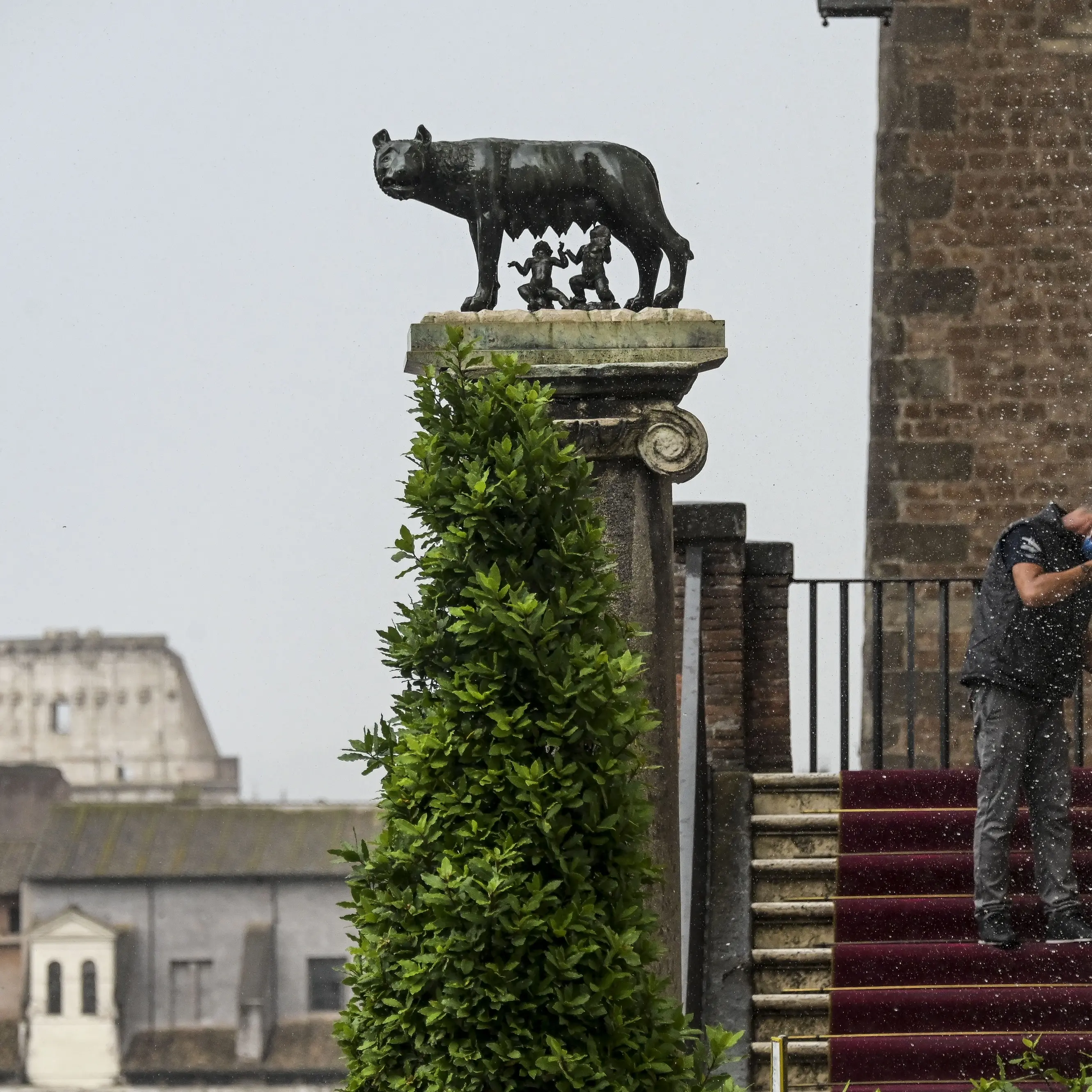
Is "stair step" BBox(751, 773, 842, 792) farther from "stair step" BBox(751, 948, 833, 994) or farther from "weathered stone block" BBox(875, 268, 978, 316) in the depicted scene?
"weathered stone block" BBox(875, 268, 978, 316)

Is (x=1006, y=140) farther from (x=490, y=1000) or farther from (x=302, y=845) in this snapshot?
(x=302, y=845)

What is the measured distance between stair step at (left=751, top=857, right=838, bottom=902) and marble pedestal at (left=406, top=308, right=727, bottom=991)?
1.80m

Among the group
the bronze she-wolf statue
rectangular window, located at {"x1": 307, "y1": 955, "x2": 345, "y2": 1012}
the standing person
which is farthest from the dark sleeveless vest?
rectangular window, located at {"x1": 307, "y1": 955, "x2": 345, "y2": 1012}

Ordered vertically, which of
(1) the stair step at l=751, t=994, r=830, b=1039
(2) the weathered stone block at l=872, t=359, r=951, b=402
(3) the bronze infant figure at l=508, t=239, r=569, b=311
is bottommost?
(1) the stair step at l=751, t=994, r=830, b=1039

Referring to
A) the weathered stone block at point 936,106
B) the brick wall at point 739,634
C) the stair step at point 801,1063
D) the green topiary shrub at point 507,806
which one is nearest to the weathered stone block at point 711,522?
the brick wall at point 739,634

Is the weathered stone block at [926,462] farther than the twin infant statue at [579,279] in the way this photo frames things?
Yes

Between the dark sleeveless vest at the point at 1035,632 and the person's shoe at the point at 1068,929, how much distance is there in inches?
28.6

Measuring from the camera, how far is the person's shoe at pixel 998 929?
639 centimetres

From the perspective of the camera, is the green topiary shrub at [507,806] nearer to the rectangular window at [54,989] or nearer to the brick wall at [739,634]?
the brick wall at [739,634]

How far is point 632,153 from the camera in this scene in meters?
5.33

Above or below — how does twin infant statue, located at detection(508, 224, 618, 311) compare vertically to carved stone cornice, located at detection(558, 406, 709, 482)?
above

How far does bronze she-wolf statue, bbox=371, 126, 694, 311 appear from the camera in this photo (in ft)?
17.4

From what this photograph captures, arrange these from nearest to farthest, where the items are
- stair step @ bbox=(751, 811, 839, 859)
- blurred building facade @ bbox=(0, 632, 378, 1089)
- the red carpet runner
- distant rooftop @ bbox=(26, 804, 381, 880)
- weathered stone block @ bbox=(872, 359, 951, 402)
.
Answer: the red carpet runner < stair step @ bbox=(751, 811, 839, 859) < weathered stone block @ bbox=(872, 359, 951, 402) < blurred building facade @ bbox=(0, 632, 378, 1089) < distant rooftop @ bbox=(26, 804, 381, 880)

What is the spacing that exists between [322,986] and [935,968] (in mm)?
57747
